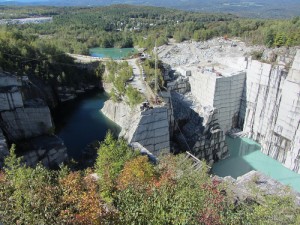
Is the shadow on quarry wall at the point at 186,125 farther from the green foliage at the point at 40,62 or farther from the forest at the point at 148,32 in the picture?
the forest at the point at 148,32

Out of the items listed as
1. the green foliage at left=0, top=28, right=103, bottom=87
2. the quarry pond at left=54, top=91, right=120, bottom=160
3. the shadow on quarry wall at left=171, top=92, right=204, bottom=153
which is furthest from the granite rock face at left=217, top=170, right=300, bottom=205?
the green foliage at left=0, top=28, right=103, bottom=87

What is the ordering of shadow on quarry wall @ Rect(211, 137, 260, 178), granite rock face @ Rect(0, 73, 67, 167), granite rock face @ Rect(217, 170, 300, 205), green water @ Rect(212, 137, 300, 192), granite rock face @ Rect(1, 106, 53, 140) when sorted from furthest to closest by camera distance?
shadow on quarry wall @ Rect(211, 137, 260, 178) < green water @ Rect(212, 137, 300, 192) < granite rock face @ Rect(1, 106, 53, 140) < granite rock face @ Rect(0, 73, 67, 167) < granite rock face @ Rect(217, 170, 300, 205)

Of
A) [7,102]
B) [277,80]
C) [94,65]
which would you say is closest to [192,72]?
[277,80]

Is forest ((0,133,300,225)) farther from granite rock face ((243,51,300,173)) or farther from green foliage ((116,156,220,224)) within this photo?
granite rock face ((243,51,300,173))

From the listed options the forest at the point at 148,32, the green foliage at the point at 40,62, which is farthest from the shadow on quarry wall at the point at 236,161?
the green foliage at the point at 40,62

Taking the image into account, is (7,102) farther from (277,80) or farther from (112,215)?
(277,80)
